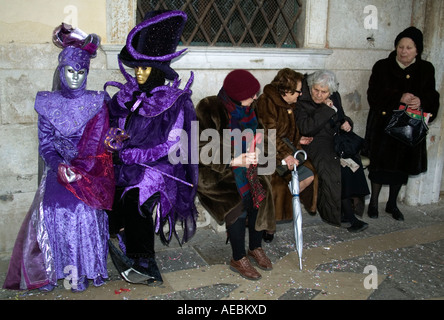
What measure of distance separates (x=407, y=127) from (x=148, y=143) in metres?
2.92

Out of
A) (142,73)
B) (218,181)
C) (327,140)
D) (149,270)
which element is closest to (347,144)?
(327,140)

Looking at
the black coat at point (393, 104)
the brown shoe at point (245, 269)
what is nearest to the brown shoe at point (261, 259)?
the brown shoe at point (245, 269)

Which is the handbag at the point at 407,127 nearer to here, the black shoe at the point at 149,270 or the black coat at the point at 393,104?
the black coat at the point at 393,104

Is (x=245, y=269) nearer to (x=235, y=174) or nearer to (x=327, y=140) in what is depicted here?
(x=235, y=174)

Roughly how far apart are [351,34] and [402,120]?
1190mm

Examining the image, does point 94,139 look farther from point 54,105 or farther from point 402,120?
point 402,120

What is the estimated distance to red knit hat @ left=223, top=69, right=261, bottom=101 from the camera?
147 inches

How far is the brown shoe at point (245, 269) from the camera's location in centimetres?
372

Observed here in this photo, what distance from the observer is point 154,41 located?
365 centimetres

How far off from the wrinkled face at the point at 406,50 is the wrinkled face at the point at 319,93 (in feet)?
3.76

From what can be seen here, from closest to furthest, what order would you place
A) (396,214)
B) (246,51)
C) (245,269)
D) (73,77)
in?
1. (73,77)
2. (245,269)
3. (246,51)
4. (396,214)

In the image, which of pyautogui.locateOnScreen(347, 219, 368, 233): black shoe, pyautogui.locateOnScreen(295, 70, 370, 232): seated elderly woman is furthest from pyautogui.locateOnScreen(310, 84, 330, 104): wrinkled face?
pyautogui.locateOnScreen(347, 219, 368, 233): black shoe

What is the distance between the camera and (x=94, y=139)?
143 inches

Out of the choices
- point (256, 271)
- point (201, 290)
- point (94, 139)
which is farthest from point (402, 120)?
point (94, 139)
